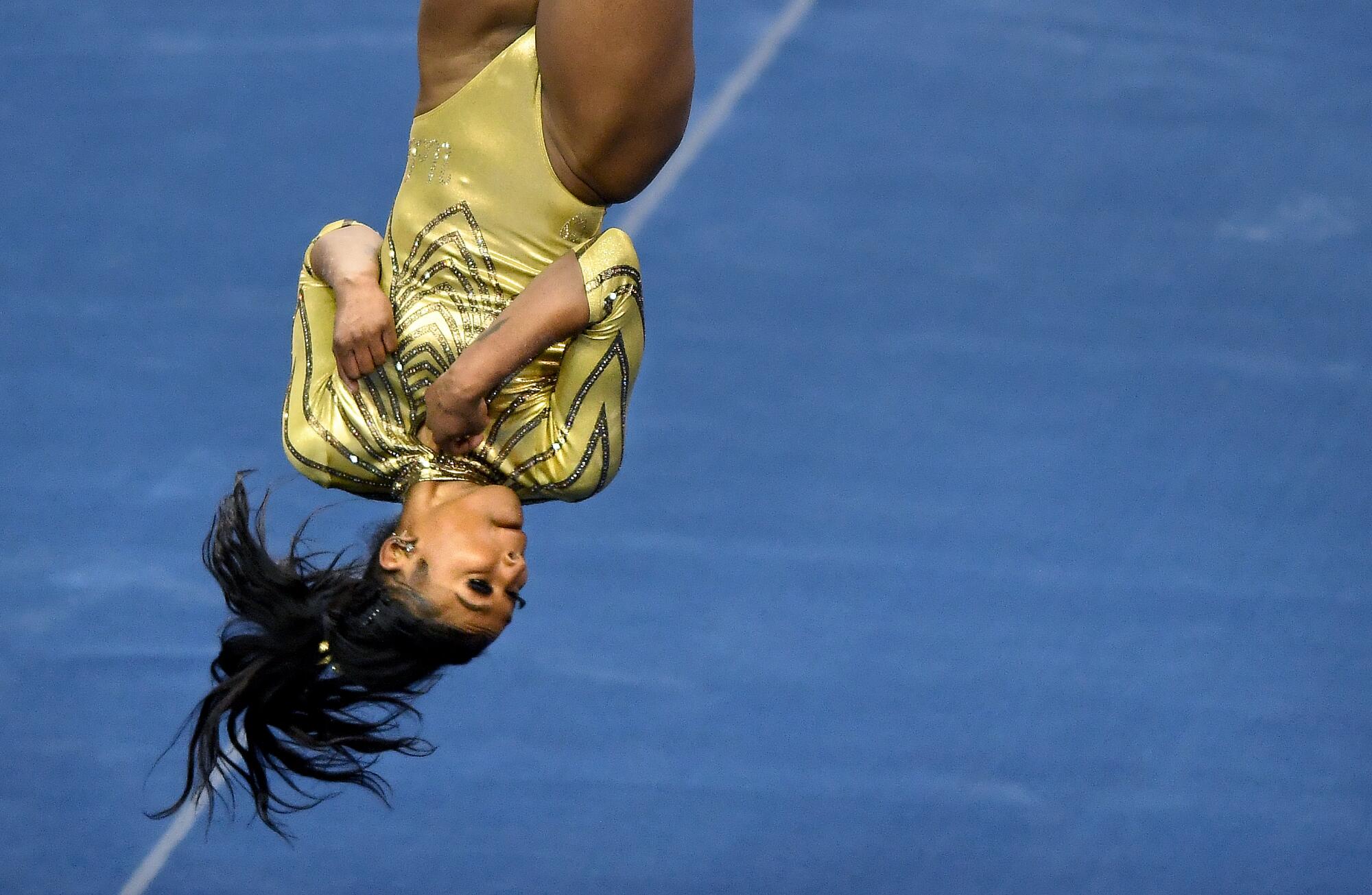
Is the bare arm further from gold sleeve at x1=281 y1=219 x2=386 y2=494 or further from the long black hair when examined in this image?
the long black hair

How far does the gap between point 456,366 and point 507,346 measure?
3.0 inches

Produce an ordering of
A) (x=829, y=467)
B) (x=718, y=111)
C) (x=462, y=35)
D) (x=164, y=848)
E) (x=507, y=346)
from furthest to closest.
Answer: (x=718, y=111)
(x=829, y=467)
(x=164, y=848)
(x=462, y=35)
(x=507, y=346)

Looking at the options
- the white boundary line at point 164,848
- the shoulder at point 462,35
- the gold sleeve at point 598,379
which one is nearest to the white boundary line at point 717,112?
the white boundary line at point 164,848

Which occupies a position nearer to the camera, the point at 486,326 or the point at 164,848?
the point at 486,326

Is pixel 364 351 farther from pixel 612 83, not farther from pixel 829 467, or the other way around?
pixel 829 467

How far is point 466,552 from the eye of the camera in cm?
279

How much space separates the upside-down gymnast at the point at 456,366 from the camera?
278 cm

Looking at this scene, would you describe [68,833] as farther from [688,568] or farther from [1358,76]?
[1358,76]

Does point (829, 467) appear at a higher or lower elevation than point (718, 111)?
lower

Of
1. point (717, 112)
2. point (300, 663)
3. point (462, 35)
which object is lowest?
point (300, 663)

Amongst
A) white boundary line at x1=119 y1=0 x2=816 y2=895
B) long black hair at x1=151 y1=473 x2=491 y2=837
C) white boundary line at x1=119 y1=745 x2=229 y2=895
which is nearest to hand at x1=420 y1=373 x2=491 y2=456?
long black hair at x1=151 y1=473 x2=491 y2=837

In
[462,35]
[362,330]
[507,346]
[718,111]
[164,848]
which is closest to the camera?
[507,346]

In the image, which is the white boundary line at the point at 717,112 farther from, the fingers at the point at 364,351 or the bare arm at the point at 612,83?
the fingers at the point at 364,351

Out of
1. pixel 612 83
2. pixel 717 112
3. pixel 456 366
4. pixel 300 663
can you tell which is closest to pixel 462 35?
pixel 612 83
